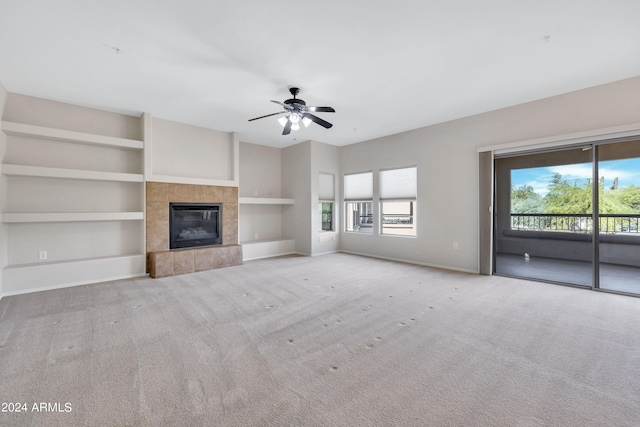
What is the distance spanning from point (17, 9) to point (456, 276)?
6138 mm

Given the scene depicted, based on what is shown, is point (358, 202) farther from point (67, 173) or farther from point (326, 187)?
point (67, 173)

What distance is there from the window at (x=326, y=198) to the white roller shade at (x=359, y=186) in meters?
0.38

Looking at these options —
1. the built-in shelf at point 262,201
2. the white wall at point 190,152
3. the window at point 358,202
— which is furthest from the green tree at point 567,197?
the white wall at point 190,152

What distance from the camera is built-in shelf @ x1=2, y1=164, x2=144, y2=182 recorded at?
3770 millimetres

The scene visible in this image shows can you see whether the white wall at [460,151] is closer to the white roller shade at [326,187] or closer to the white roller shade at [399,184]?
the white roller shade at [399,184]

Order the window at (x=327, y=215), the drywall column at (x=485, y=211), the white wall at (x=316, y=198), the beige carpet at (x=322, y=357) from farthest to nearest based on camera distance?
A: 1. the window at (x=327, y=215)
2. the white wall at (x=316, y=198)
3. the drywall column at (x=485, y=211)
4. the beige carpet at (x=322, y=357)

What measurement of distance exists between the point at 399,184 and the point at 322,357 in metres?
4.65

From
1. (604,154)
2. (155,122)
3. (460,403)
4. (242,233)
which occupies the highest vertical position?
(155,122)

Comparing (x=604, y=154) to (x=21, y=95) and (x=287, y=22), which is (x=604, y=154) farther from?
(x=21, y=95)

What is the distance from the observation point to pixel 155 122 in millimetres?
5020

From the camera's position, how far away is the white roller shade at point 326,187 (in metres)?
6.92

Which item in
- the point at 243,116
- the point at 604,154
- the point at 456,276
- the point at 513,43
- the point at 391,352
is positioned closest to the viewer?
the point at 391,352

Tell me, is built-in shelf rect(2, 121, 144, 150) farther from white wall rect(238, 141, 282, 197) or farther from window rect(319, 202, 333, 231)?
window rect(319, 202, 333, 231)

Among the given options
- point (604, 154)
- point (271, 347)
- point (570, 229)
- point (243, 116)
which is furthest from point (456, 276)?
point (243, 116)
